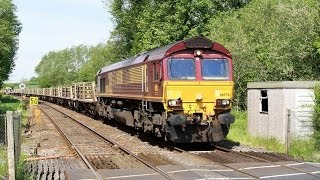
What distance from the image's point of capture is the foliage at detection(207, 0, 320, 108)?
2591cm

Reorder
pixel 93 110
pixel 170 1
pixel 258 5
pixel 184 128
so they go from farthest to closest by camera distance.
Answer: pixel 170 1 < pixel 258 5 < pixel 93 110 < pixel 184 128

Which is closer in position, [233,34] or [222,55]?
[222,55]

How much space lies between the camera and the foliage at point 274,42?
1020 inches

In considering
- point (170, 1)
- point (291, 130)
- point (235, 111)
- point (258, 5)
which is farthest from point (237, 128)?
point (170, 1)

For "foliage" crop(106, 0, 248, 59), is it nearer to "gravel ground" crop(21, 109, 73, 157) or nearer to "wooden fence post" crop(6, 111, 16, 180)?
"gravel ground" crop(21, 109, 73, 157)

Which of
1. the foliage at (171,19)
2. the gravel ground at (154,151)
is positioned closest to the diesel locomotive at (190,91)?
the gravel ground at (154,151)

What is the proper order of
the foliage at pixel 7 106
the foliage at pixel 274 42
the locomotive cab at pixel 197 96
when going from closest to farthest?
the locomotive cab at pixel 197 96 → the foliage at pixel 274 42 → the foliage at pixel 7 106

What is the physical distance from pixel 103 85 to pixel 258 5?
13712mm

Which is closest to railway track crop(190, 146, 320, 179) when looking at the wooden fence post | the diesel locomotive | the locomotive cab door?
the diesel locomotive

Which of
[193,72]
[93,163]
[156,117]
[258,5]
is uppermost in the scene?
[258,5]

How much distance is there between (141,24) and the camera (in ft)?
158

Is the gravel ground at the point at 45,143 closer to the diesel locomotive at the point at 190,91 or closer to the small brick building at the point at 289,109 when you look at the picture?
the diesel locomotive at the point at 190,91

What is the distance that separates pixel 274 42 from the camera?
28094mm

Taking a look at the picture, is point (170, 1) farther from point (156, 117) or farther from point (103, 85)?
point (156, 117)
